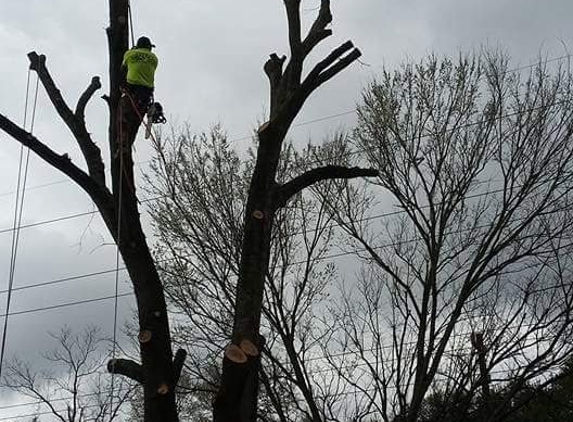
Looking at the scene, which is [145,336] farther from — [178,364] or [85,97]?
[85,97]

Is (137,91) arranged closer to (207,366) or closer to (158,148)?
(158,148)

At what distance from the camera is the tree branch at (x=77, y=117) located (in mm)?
4656

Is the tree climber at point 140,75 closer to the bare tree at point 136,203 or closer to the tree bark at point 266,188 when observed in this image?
the bare tree at point 136,203

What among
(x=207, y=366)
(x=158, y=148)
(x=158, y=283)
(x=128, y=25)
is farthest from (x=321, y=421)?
(x=128, y=25)

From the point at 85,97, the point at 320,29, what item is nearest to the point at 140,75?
the point at 85,97

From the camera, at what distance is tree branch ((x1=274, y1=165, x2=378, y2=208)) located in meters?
4.50

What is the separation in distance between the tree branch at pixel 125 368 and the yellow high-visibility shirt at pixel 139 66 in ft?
6.15

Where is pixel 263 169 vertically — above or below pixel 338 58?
below

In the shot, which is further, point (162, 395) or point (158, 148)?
point (158, 148)

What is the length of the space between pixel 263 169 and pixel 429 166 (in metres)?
5.20

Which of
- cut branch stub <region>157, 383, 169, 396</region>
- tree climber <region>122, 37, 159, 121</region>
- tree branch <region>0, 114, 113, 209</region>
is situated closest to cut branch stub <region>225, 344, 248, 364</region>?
cut branch stub <region>157, 383, 169, 396</region>

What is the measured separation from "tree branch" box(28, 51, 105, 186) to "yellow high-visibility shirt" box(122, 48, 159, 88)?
1.53 ft

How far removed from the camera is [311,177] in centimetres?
474

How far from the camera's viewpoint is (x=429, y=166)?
360 inches
